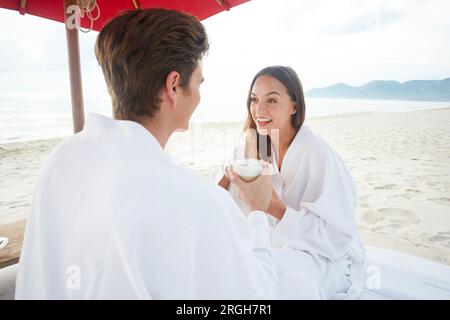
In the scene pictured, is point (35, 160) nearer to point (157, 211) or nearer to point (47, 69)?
point (157, 211)

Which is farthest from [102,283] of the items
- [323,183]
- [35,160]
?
[35,160]

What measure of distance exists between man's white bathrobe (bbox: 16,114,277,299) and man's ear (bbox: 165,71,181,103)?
218 mm

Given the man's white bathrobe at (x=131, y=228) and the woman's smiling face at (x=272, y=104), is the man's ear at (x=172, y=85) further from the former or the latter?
the woman's smiling face at (x=272, y=104)

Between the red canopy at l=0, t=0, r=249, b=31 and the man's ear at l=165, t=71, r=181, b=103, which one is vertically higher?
the red canopy at l=0, t=0, r=249, b=31

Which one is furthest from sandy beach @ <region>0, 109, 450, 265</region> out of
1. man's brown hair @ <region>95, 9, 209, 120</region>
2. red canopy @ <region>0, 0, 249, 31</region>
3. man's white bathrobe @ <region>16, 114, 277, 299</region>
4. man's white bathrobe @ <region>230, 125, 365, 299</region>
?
man's brown hair @ <region>95, 9, 209, 120</region>

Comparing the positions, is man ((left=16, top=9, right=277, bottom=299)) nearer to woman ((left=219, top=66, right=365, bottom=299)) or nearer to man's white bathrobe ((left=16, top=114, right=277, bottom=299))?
man's white bathrobe ((left=16, top=114, right=277, bottom=299))

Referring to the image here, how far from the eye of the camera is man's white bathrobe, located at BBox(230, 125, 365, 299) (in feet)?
5.84

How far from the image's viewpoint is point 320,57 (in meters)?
40.4

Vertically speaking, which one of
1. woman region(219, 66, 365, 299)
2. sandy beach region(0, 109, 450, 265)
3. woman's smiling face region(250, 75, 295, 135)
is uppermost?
woman's smiling face region(250, 75, 295, 135)

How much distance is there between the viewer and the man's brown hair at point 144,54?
1.07m

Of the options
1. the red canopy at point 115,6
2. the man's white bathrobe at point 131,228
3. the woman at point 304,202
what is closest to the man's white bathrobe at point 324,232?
the woman at point 304,202

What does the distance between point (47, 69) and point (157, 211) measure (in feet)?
137

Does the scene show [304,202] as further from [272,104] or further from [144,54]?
[144,54]

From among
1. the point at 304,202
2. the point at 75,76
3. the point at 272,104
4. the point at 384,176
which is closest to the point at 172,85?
the point at 304,202
